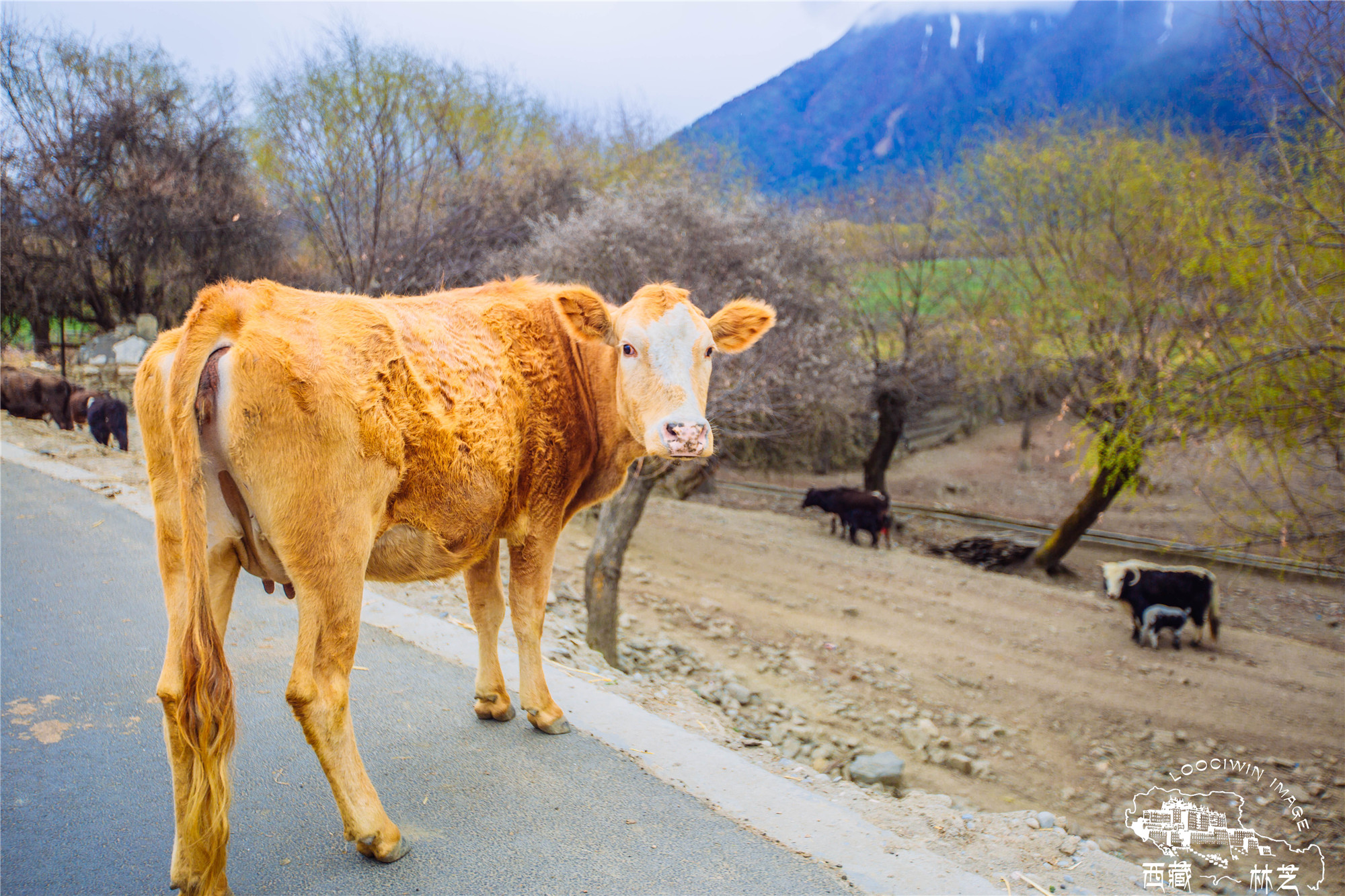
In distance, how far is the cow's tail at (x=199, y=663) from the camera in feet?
8.19

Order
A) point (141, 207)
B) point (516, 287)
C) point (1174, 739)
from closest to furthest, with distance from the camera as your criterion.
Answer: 1. point (516, 287)
2. point (1174, 739)
3. point (141, 207)

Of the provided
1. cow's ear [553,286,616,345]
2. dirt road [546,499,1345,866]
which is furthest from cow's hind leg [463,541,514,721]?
dirt road [546,499,1345,866]

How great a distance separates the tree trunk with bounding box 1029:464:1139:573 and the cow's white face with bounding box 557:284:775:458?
46.6 ft

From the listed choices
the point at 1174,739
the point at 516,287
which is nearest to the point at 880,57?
the point at 1174,739

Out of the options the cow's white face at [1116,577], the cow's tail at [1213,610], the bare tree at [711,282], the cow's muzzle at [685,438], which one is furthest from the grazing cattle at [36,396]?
the cow's tail at [1213,610]

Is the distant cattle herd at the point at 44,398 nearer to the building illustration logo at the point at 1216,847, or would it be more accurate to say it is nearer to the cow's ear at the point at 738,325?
the cow's ear at the point at 738,325

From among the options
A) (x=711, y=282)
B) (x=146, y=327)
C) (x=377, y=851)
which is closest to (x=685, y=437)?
(x=377, y=851)

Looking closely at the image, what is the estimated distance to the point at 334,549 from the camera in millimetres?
2689

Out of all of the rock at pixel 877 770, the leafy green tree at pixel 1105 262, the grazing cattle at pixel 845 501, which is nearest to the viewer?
the rock at pixel 877 770

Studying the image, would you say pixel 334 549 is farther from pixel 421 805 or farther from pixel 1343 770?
pixel 1343 770

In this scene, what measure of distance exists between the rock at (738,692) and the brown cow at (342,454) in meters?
5.00

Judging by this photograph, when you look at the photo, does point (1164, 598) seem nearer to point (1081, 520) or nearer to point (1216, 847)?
point (1081, 520)

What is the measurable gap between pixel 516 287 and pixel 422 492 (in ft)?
4.79

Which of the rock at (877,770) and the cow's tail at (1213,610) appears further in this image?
the cow's tail at (1213,610)
